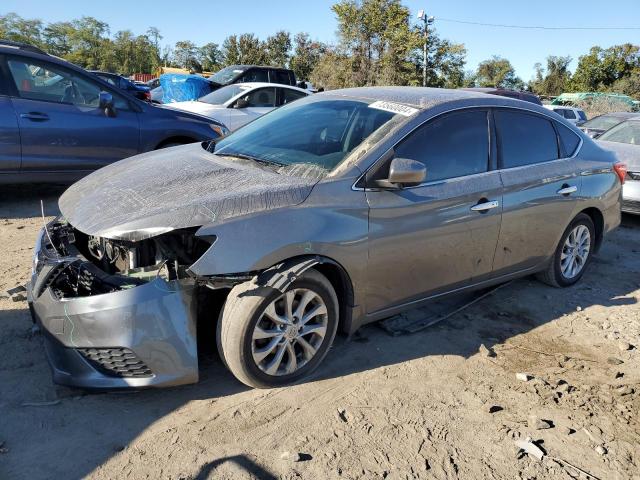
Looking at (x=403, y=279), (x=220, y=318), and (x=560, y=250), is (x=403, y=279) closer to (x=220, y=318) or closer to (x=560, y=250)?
(x=220, y=318)

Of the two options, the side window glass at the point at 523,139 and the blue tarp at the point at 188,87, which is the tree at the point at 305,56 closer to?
the blue tarp at the point at 188,87

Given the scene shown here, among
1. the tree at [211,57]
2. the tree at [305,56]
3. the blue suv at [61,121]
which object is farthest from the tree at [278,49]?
the blue suv at [61,121]

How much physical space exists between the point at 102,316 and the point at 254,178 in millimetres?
1155

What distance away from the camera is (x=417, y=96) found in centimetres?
389

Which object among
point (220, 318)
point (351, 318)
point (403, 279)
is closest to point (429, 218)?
point (403, 279)

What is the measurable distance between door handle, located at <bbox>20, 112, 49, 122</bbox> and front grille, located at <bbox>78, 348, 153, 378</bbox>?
4.23 m

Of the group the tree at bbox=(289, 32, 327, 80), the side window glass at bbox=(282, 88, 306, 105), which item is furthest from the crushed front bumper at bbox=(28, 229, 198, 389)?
the tree at bbox=(289, 32, 327, 80)

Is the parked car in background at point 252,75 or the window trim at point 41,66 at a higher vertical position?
the parked car in background at point 252,75

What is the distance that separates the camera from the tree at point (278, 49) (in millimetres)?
53375

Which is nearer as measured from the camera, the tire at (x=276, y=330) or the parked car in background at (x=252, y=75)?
the tire at (x=276, y=330)

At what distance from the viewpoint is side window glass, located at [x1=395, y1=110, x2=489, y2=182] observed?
3.53 metres

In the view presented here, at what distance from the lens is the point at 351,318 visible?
3.30m

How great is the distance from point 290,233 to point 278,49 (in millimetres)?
54465

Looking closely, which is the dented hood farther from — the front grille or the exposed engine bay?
the front grille
